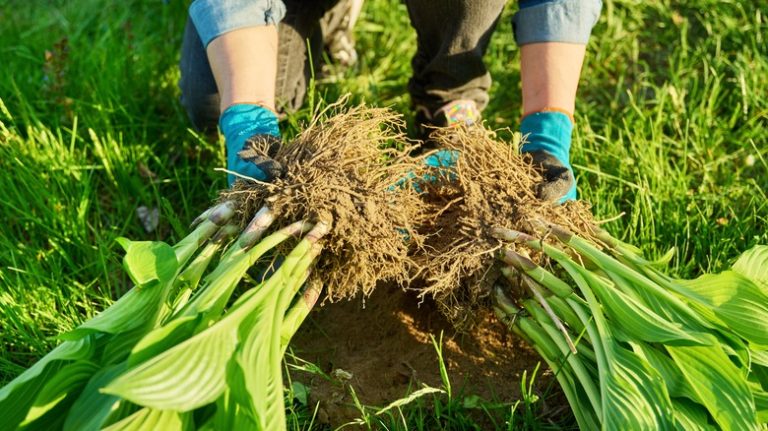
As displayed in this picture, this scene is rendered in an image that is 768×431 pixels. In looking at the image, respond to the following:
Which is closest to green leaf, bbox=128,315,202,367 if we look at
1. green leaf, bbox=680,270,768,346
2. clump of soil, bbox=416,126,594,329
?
clump of soil, bbox=416,126,594,329

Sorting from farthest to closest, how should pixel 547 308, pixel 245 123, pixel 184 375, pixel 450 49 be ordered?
pixel 450 49
pixel 245 123
pixel 547 308
pixel 184 375

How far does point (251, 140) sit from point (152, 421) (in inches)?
26.8

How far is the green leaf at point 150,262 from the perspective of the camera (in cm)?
115

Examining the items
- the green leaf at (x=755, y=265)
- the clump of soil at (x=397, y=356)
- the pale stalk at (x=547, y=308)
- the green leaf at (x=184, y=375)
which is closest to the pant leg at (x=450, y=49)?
the clump of soil at (x=397, y=356)

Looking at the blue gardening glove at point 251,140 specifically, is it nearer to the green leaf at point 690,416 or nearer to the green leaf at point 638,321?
the green leaf at point 638,321

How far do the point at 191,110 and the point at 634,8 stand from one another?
164 cm

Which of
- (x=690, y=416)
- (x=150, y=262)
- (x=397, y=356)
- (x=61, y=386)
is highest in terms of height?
(x=150, y=262)

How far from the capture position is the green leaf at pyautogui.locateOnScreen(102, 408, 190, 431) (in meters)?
0.99

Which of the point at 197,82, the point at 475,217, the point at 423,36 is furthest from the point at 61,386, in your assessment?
the point at 423,36

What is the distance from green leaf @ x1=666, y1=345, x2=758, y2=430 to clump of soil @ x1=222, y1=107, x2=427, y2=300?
0.55 metres

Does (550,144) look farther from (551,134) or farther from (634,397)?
(634,397)

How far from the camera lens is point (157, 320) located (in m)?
1.18

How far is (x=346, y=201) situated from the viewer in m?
1.35

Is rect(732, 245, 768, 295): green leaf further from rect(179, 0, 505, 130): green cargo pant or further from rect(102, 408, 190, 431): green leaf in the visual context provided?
rect(102, 408, 190, 431): green leaf
